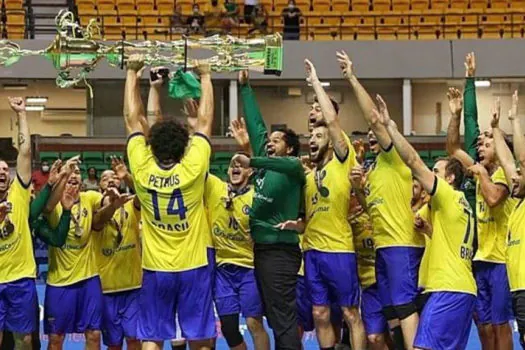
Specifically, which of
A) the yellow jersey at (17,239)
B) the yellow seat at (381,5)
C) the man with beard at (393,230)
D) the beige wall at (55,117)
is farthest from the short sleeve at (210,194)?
the beige wall at (55,117)

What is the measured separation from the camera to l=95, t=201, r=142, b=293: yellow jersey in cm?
906

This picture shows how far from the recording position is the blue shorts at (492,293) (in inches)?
332

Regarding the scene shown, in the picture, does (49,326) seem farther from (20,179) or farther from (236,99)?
(236,99)

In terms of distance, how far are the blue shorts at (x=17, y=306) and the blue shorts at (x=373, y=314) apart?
285 cm

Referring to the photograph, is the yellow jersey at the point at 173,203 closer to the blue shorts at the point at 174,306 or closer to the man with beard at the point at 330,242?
the blue shorts at the point at 174,306

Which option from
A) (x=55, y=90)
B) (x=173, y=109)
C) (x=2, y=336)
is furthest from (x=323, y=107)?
(x=55, y=90)

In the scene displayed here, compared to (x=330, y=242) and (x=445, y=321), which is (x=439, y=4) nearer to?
(x=330, y=242)

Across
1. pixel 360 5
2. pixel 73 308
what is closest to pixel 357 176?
pixel 73 308

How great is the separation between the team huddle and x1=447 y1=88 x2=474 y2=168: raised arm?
2 centimetres

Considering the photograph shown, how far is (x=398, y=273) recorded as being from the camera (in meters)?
8.07

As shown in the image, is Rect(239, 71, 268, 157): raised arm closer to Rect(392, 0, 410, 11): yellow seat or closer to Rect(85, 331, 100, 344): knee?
Rect(85, 331, 100, 344): knee

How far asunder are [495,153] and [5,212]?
401 centimetres

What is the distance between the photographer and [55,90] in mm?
25156

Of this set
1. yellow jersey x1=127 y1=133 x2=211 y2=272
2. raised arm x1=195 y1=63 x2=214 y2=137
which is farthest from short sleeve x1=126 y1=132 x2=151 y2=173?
raised arm x1=195 y1=63 x2=214 y2=137
